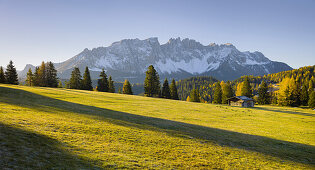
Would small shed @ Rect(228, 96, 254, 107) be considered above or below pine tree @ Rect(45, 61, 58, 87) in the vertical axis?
below

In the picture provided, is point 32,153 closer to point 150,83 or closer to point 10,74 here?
point 150,83

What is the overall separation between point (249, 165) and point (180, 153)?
12.7 feet

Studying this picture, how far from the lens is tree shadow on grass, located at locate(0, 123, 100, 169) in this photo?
598 centimetres

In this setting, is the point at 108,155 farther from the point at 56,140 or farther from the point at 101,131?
the point at 101,131

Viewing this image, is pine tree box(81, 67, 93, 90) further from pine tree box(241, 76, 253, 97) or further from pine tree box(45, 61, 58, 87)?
pine tree box(241, 76, 253, 97)

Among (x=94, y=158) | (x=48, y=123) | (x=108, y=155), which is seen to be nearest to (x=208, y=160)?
(x=108, y=155)

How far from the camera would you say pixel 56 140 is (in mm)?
8594

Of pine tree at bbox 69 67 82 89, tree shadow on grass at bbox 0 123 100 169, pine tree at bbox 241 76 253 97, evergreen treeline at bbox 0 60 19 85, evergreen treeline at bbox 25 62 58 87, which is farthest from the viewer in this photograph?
pine tree at bbox 241 76 253 97

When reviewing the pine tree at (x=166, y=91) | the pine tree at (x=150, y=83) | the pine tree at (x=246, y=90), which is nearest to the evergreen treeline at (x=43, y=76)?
the pine tree at (x=150, y=83)

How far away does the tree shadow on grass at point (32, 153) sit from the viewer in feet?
19.6

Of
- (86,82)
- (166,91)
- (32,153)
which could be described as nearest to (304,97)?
(166,91)

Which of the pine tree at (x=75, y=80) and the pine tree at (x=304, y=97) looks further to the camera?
the pine tree at (x=75, y=80)

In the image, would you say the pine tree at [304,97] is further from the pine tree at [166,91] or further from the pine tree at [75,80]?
the pine tree at [75,80]

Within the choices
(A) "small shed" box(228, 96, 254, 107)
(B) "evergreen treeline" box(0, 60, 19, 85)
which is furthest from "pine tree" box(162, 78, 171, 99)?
(B) "evergreen treeline" box(0, 60, 19, 85)
